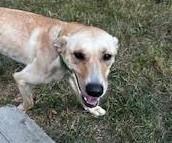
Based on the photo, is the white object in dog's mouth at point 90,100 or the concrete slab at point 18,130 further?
the white object in dog's mouth at point 90,100

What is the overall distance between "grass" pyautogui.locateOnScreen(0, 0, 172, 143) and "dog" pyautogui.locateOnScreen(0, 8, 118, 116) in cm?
19

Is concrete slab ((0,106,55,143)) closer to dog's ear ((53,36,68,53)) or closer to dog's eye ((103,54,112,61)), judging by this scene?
dog's ear ((53,36,68,53))

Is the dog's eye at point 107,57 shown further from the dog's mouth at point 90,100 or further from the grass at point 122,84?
the grass at point 122,84

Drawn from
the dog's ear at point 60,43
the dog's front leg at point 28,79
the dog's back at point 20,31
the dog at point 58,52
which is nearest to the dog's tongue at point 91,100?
the dog at point 58,52

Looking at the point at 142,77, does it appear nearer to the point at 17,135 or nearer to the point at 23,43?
the point at 23,43

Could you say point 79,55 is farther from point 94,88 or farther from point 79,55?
point 94,88

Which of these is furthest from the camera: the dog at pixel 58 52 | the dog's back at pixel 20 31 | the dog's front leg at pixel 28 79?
the dog's back at pixel 20 31

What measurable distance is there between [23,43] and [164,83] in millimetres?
1485

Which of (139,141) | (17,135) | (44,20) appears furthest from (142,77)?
(17,135)

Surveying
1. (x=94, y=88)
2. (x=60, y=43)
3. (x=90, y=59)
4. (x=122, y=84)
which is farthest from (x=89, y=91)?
(x=122, y=84)

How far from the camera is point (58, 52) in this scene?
155 inches

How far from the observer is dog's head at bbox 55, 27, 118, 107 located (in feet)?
11.7

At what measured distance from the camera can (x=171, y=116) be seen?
4531mm

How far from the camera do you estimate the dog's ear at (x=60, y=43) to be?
12.6 feet
